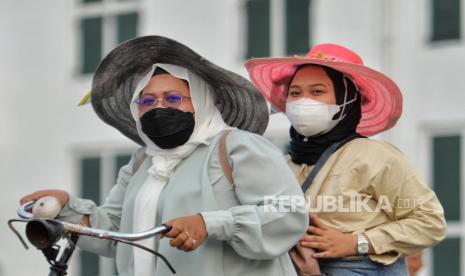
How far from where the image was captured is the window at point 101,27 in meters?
18.3

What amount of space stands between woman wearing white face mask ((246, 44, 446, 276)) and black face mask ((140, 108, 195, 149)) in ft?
2.51

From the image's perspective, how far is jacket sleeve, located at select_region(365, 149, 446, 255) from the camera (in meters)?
5.86

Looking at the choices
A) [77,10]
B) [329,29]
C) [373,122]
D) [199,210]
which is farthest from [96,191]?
[199,210]

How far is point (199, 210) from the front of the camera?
5211 mm

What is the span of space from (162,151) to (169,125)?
16 cm

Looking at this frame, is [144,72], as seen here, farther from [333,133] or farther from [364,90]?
[364,90]

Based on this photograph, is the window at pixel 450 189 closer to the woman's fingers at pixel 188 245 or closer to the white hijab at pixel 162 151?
the white hijab at pixel 162 151

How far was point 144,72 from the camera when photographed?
5730 mm

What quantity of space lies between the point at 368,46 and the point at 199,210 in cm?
1089

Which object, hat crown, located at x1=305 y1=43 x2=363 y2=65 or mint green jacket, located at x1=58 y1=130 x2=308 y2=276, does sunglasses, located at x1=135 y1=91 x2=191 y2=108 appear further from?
hat crown, located at x1=305 y1=43 x2=363 y2=65

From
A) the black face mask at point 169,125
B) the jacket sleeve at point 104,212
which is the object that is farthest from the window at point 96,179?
the black face mask at point 169,125

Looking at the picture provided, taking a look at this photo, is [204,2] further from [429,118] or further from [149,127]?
[149,127]

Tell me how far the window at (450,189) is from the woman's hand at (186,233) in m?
11.2

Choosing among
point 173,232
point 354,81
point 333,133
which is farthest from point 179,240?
point 354,81
